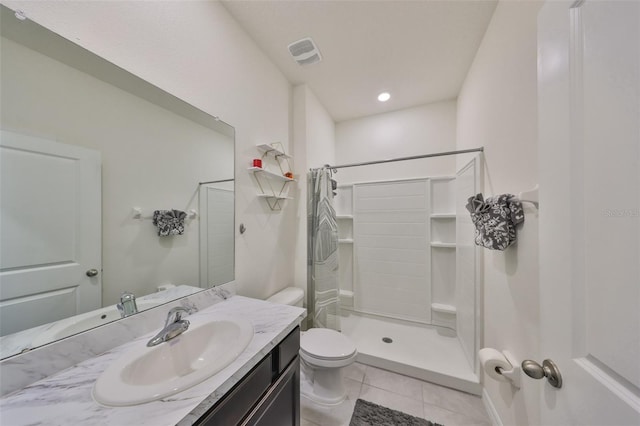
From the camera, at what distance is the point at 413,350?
1971mm

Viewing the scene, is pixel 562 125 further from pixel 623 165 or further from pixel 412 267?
pixel 412 267

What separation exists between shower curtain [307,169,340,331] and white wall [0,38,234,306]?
3.46ft

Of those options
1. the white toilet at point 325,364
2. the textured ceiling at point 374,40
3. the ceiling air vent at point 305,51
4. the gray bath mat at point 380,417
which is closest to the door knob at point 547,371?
the white toilet at point 325,364

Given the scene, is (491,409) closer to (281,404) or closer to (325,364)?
(325,364)

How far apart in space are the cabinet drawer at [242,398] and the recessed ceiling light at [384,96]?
2.54 m

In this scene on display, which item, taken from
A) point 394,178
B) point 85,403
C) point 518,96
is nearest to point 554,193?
point 518,96

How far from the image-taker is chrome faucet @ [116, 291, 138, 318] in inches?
33.7

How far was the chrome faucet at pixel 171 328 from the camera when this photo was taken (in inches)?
32.6

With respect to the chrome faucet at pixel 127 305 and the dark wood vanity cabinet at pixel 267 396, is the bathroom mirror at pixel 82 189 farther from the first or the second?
the dark wood vanity cabinet at pixel 267 396

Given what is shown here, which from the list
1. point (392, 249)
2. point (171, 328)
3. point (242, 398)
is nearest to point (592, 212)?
point (242, 398)

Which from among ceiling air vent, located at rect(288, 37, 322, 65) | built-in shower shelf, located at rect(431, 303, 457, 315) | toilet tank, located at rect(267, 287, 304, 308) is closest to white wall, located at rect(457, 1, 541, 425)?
built-in shower shelf, located at rect(431, 303, 457, 315)

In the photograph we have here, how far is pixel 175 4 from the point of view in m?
1.11

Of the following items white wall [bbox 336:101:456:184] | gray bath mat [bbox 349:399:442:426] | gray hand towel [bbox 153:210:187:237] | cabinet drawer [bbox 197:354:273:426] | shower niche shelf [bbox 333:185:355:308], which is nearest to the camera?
cabinet drawer [bbox 197:354:273:426]

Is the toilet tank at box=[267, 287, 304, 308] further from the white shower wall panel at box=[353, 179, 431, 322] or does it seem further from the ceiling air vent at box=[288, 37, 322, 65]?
the ceiling air vent at box=[288, 37, 322, 65]
